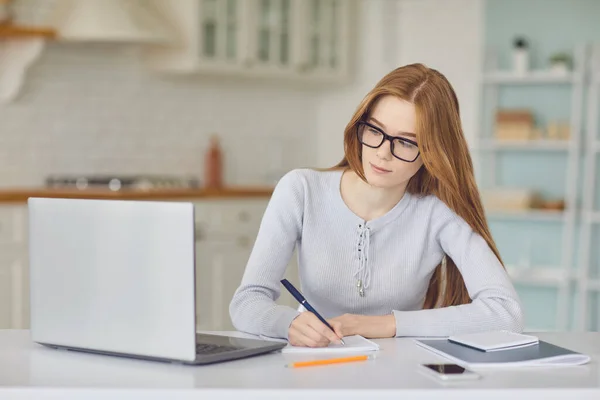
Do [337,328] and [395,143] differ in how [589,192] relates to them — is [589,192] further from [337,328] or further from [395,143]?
[337,328]

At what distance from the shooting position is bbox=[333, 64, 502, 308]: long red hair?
220 centimetres

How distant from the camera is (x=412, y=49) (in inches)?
232

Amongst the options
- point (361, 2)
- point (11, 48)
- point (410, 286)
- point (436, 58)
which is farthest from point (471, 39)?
point (410, 286)

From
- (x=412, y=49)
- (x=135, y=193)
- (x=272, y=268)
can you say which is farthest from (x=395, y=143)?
(x=412, y=49)

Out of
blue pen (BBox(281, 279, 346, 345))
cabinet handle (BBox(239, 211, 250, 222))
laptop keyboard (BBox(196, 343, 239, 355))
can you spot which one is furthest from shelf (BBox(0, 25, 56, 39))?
laptop keyboard (BBox(196, 343, 239, 355))

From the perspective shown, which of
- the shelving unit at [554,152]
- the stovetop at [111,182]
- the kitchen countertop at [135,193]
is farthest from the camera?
the shelving unit at [554,152]

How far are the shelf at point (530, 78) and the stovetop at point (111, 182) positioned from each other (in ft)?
5.86

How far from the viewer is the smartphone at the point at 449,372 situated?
1.60 metres

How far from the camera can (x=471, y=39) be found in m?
5.74

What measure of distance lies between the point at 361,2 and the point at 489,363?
15.1ft

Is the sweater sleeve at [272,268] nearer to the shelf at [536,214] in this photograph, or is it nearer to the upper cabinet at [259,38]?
the upper cabinet at [259,38]

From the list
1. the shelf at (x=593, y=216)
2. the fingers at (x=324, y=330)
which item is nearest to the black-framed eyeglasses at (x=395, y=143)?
the fingers at (x=324, y=330)

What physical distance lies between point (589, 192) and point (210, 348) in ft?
13.0

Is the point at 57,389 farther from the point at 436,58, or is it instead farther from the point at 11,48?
the point at 436,58
